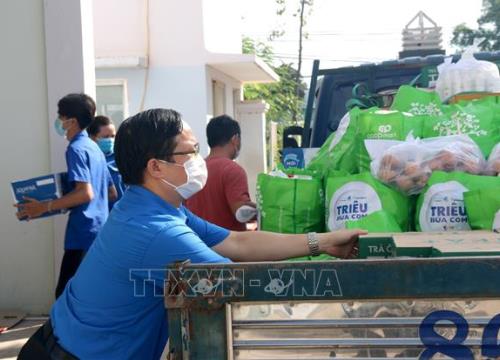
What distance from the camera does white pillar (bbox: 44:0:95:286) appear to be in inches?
229

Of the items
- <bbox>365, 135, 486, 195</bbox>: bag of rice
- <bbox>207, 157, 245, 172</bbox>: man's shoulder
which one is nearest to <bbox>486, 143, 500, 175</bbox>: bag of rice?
<bbox>365, 135, 486, 195</bbox>: bag of rice

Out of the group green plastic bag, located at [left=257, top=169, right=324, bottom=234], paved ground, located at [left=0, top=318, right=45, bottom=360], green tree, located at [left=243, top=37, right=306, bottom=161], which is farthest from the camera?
green tree, located at [left=243, top=37, right=306, bottom=161]

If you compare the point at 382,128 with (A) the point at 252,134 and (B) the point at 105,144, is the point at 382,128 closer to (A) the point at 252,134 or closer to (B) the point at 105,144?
(B) the point at 105,144

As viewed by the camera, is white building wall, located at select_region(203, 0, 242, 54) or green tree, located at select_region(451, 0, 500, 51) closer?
white building wall, located at select_region(203, 0, 242, 54)

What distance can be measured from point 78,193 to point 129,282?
8.94 ft

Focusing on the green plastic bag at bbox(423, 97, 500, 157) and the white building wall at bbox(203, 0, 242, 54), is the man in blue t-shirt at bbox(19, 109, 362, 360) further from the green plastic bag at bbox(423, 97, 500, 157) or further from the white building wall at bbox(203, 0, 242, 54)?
the white building wall at bbox(203, 0, 242, 54)

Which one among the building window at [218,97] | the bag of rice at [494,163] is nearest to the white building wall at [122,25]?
the building window at [218,97]

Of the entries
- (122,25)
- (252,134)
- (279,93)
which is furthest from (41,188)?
(279,93)

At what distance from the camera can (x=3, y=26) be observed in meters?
5.89

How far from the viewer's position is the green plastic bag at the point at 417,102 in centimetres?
328

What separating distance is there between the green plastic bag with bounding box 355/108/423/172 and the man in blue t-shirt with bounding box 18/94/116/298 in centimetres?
223

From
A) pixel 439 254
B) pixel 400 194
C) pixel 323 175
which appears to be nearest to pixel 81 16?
pixel 323 175

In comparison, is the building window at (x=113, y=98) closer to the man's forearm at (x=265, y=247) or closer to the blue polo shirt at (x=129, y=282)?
the man's forearm at (x=265, y=247)

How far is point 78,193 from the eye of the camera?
4613mm
